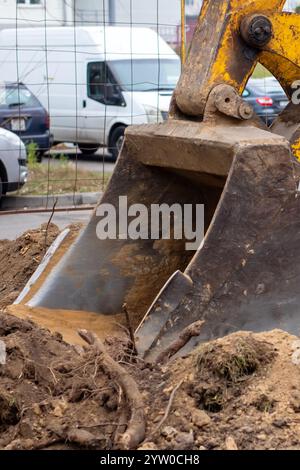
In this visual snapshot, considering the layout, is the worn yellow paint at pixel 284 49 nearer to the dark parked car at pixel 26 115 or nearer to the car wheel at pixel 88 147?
the dark parked car at pixel 26 115

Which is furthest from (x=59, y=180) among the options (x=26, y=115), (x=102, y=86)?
(x=102, y=86)

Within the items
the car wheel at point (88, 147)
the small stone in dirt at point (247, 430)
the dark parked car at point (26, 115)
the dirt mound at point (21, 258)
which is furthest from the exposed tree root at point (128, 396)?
the car wheel at point (88, 147)

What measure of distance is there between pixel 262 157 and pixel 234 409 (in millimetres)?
1537

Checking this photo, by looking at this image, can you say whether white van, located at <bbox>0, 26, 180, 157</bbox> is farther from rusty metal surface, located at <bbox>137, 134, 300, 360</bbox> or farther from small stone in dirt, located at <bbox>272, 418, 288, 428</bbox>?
small stone in dirt, located at <bbox>272, 418, 288, 428</bbox>

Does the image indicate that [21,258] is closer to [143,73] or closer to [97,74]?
[143,73]

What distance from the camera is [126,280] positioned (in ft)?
19.7

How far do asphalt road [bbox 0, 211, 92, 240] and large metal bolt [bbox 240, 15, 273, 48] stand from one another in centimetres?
542

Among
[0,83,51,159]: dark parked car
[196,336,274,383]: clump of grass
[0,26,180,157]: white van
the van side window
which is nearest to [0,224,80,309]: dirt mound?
[196,336,274,383]: clump of grass

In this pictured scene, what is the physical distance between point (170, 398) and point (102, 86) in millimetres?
14301

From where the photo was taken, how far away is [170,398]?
397cm

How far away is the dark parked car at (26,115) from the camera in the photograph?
55.0 feet

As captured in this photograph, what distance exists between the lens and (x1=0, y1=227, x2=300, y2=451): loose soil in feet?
12.5

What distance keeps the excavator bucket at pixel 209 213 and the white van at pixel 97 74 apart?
35.6 feet

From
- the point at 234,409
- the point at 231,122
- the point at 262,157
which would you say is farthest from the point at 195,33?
the point at 234,409
